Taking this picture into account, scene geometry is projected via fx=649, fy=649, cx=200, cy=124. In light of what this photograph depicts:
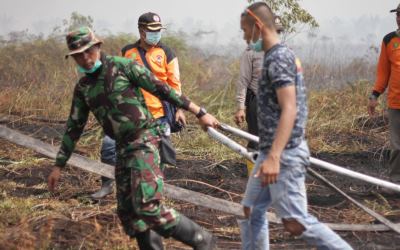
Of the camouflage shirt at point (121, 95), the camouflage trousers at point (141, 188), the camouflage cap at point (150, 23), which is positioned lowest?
the camouflage trousers at point (141, 188)

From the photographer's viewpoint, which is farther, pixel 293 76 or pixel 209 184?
pixel 209 184

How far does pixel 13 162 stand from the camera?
8086 mm

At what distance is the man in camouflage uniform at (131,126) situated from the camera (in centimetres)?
415

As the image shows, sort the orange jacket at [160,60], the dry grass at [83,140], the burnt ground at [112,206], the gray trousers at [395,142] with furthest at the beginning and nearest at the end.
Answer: the gray trousers at [395,142] → the orange jacket at [160,60] → the dry grass at [83,140] → the burnt ground at [112,206]

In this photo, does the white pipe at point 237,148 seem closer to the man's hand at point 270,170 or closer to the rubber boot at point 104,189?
the man's hand at point 270,170

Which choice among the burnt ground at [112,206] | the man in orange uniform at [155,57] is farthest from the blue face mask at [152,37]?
the burnt ground at [112,206]

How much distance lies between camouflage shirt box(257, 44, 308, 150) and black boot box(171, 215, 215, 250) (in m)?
0.81

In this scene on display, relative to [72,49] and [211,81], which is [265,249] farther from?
[211,81]

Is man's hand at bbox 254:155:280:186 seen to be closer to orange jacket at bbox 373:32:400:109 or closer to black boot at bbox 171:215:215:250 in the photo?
black boot at bbox 171:215:215:250

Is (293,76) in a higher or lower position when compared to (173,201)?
higher

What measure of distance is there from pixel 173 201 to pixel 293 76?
303 centimetres

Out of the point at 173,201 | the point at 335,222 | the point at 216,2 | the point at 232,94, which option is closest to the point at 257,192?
the point at 335,222

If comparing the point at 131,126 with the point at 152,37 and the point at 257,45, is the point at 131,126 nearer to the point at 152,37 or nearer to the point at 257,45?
the point at 257,45

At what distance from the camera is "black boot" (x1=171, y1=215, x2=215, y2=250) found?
426cm
